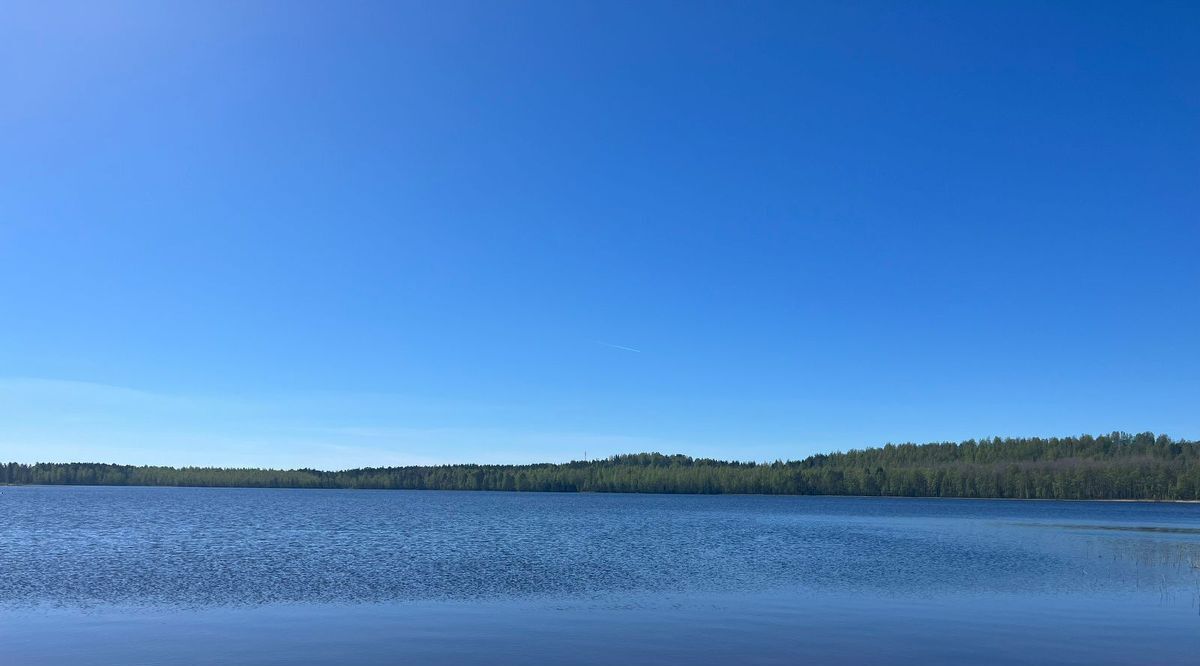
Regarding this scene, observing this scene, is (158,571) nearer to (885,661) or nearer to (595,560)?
(595,560)

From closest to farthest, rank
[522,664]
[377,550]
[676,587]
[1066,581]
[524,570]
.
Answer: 1. [522,664]
2. [676,587]
3. [1066,581]
4. [524,570]
5. [377,550]

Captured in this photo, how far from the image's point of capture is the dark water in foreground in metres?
23.2

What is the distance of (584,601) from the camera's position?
3241 centimetres

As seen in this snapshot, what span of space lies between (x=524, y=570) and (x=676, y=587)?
29.4ft


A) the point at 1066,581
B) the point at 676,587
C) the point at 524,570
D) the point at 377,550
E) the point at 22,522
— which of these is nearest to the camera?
the point at 676,587

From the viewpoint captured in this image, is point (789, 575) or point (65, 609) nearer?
point (65, 609)

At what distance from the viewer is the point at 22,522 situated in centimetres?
8044

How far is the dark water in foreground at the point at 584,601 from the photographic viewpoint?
76.1ft

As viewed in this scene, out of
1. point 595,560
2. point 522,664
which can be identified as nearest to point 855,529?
point 595,560

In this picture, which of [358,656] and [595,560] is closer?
[358,656]

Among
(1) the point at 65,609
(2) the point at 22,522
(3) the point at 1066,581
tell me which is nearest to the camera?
(1) the point at 65,609

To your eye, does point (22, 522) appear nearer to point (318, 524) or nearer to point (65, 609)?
point (318, 524)

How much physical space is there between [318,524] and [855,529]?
162 ft

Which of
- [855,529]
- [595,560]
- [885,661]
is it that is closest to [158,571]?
[595,560]
